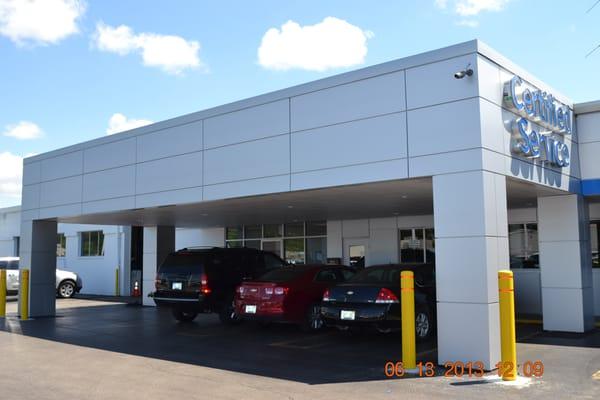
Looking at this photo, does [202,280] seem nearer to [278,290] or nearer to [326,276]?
[278,290]

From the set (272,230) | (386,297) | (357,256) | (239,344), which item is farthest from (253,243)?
(386,297)

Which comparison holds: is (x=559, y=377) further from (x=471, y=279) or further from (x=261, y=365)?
(x=261, y=365)

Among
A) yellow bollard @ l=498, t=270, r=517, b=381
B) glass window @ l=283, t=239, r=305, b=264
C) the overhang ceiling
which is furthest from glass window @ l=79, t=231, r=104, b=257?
yellow bollard @ l=498, t=270, r=517, b=381

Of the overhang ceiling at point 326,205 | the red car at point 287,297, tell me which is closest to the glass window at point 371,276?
the red car at point 287,297

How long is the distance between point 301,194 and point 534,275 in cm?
808

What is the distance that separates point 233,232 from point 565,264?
44.6 ft

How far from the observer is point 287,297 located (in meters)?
12.4

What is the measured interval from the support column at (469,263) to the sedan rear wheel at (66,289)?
20.3 m

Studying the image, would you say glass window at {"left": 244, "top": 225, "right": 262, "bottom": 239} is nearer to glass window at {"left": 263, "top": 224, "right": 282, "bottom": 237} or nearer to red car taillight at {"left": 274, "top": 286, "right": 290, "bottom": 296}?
glass window at {"left": 263, "top": 224, "right": 282, "bottom": 237}

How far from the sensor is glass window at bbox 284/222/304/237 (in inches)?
826

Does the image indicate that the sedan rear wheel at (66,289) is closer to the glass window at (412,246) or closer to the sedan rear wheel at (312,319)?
the glass window at (412,246)

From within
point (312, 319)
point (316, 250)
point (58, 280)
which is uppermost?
point (316, 250)

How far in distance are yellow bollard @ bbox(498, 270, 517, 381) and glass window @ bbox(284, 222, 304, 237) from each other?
13.1m

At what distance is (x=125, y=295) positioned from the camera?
2656 cm
